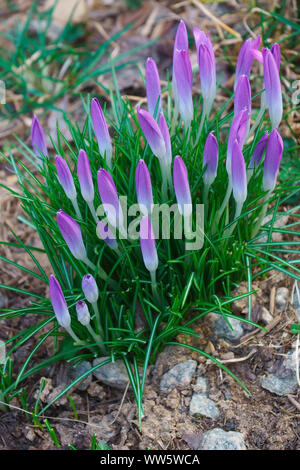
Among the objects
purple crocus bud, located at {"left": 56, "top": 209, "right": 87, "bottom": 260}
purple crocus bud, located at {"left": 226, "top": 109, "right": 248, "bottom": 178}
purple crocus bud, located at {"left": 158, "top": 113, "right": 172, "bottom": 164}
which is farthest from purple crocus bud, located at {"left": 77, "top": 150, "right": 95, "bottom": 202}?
purple crocus bud, located at {"left": 226, "top": 109, "right": 248, "bottom": 178}

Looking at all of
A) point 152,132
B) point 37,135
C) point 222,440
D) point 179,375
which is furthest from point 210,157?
point 222,440

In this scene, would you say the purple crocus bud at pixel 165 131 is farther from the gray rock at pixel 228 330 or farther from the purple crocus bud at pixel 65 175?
the gray rock at pixel 228 330

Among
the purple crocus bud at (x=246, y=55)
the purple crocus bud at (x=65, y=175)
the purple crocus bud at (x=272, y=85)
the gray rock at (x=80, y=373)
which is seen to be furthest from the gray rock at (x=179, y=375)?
the purple crocus bud at (x=246, y=55)

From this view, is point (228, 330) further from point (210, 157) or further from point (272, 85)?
point (272, 85)

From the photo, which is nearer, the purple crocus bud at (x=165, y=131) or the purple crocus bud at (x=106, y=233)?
the purple crocus bud at (x=165, y=131)

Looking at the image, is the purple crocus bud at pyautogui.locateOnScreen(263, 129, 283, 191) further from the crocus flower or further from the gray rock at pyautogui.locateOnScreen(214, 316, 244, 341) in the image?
the gray rock at pyautogui.locateOnScreen(214, 316, 244, 341)

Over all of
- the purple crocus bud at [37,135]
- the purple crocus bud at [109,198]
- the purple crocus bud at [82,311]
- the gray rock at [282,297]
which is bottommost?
the gray rock at [282,297]
